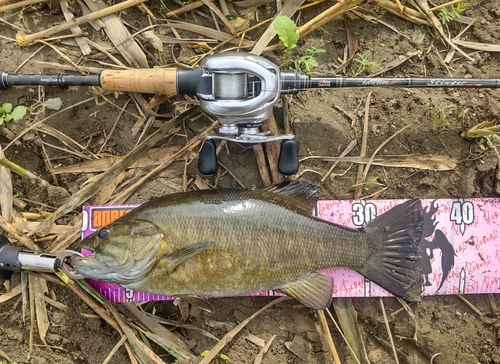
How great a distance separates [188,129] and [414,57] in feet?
6.02

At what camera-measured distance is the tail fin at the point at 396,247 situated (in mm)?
3041

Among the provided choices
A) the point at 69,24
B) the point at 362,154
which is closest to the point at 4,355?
the point at 69,24

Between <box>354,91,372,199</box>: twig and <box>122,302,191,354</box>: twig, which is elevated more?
<box>354,91,372,199</box>: twig

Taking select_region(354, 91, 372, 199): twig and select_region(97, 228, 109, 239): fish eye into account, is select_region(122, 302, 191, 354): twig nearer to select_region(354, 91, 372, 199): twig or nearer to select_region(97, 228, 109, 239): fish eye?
select_region(97, 228, 109, 239): fish eye

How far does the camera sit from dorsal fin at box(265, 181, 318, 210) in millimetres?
3076

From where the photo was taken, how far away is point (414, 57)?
346 centimetres

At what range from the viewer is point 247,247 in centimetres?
287

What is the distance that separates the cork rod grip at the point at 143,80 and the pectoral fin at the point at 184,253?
102cm

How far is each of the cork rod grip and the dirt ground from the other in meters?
0.37

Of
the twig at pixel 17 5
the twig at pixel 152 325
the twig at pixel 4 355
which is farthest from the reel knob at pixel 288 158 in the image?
the twig at pixel 4 355

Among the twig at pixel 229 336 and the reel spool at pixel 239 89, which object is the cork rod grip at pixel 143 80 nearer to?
the reel spool at pixel 239 89

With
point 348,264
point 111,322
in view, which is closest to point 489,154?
point 348,264

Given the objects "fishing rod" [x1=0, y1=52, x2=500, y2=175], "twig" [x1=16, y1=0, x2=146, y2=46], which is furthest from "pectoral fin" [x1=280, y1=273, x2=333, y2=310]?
"twig" [x1=16, y1=0, x2=146, y2=46]

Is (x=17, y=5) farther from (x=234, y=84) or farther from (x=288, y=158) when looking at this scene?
(x=288, y=158)
